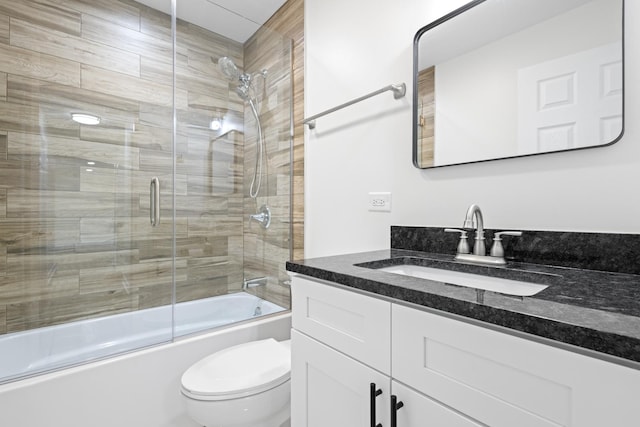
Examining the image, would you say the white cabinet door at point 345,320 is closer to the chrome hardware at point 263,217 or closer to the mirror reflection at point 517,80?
the mirror reflection at point 517,80

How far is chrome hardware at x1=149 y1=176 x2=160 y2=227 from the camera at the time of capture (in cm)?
185

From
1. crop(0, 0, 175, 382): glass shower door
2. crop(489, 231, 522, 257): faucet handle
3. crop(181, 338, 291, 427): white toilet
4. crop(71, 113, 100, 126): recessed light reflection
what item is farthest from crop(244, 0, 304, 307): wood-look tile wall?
crop(489, 231, 522, 257): faucet handle

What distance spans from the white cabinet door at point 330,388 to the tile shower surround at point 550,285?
21 centimetres

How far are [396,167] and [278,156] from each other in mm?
995

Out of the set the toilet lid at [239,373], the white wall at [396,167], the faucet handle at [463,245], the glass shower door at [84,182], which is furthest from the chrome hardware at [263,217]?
the faucet handle at [463,245]

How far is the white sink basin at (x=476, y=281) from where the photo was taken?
2.77 feet

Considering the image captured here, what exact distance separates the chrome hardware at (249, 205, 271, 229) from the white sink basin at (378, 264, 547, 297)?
48.0 inches

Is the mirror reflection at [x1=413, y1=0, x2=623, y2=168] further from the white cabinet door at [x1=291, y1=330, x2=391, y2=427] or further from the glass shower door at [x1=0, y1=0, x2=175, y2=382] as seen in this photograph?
the glass shower door at [x1=0, y1=0, x2=175, y2=382]

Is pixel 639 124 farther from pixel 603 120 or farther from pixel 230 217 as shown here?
pixel 230 217

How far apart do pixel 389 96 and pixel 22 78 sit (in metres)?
1.82

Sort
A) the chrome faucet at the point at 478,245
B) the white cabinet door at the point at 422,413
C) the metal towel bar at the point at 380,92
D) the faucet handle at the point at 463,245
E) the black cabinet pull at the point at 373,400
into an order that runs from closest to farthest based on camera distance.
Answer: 1. the white cabinet door at the point at 422,413
2. the black cabinet pull at the point at 373,400
3. the chrome faucet at the point at 478,245
4. the faucet handle at the point at 463,245
5. the metal towel bar at the point at 380,92

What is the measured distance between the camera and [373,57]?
5.05 feet

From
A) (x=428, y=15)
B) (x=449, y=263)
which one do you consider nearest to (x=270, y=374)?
(x=449, y=263)

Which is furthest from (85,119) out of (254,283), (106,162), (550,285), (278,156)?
(550,285)
